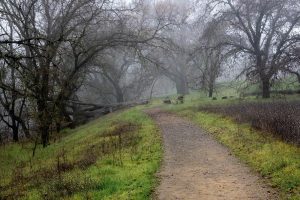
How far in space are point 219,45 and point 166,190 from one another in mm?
20721

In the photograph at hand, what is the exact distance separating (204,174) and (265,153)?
195 centimetres

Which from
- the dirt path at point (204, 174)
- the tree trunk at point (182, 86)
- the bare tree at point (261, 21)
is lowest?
the dirt path at point (204, 174)

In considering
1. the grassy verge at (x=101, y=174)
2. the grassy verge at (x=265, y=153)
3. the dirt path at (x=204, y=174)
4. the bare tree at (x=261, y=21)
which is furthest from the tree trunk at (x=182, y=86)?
the dirt path at (x=204, y=174)

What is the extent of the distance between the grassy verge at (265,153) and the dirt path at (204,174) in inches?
11.3

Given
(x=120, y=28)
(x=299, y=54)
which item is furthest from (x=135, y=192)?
(x=120, y=28)

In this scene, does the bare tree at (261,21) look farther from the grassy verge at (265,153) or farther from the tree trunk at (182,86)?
the tree trunk at (182,86)

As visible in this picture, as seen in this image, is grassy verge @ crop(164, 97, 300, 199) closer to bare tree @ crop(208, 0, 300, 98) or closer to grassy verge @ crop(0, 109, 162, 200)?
grassy verge @ crop(0, 109, 162, 200)

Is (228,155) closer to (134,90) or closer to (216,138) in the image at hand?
(216,138)

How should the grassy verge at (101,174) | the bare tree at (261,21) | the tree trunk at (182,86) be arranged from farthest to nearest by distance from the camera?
the tree trunk at (182,86) < the bare tree at (261,21) < the grassy verge at (101,174)

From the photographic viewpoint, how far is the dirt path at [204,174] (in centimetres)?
896

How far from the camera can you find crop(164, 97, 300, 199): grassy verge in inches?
355

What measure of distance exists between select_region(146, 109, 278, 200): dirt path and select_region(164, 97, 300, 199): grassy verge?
29 centimetres

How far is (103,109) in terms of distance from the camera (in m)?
36.0

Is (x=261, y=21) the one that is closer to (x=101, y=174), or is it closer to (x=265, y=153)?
(x=265, y=153)
